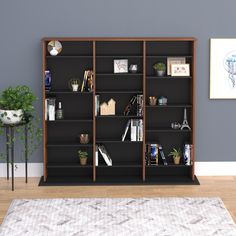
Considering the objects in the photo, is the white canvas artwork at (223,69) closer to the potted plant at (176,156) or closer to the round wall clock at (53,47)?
the potted plant at (176,156)

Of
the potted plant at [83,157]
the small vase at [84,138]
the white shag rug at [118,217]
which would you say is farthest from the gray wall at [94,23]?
the white shag rug at [118,217]

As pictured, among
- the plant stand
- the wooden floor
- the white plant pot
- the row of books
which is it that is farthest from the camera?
the row of books

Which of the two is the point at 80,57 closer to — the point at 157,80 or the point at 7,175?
the point at 157,80

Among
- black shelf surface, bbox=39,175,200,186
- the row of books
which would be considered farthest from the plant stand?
the row of books

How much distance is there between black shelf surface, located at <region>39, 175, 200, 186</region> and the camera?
6.50m

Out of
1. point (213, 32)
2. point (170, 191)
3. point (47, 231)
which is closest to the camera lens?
point (47, 231)

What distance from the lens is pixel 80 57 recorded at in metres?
6.47

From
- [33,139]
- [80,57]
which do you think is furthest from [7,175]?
[80,57]

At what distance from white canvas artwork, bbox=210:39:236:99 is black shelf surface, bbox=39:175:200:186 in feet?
3.39

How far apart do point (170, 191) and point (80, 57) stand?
1.77 meters

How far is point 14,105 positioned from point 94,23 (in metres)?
1.31

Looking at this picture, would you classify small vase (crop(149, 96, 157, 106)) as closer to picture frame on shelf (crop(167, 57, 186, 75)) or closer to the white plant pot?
picture frame on shelf (crop(167, 57, 186, 75))

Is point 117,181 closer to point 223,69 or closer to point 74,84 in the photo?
point 74,84

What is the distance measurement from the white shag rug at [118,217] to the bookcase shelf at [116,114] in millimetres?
776
